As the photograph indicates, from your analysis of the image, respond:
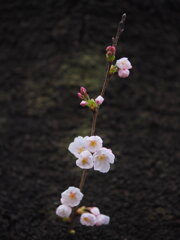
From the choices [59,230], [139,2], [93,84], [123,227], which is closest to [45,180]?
[59,230]

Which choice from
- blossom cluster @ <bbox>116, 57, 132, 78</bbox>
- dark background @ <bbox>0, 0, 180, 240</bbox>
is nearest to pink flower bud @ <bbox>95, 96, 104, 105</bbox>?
blossom cluster @ <bbox>116, 57, 132, 78</bbox>

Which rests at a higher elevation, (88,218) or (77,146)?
(77,146)

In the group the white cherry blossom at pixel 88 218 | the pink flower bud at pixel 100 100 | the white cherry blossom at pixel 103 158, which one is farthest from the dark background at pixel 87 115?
the pink flower bud at pixel 100 100

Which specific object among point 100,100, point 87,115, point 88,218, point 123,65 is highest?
point 87,115

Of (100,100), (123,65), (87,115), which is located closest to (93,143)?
(100,100)

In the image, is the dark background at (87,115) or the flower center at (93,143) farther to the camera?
the dark background at (87,115)

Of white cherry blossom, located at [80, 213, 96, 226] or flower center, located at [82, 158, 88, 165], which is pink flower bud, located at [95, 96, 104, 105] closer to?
flower center, located at [82, 158, 88, 165]

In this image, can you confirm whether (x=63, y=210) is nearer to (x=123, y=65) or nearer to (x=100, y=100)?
(x=100, y=100)

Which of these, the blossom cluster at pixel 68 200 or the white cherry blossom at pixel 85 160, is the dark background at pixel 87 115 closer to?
the blossom cluster at pixel 68 200
